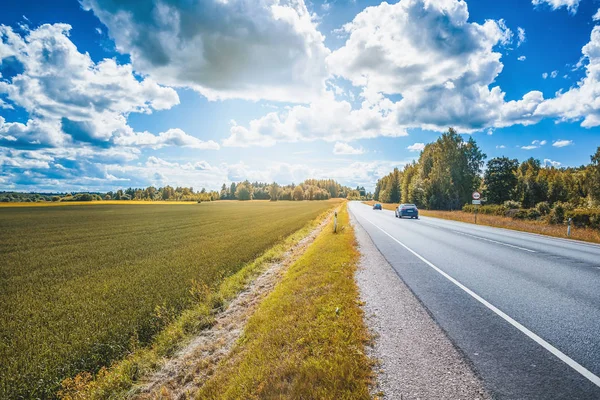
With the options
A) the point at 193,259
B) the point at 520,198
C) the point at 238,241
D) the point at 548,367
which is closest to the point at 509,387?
the point at 548,367

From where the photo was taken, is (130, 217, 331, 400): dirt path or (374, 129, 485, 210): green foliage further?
(374, 129, 485, 210): green foliage

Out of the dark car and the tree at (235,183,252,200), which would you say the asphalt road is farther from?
the tree at (235,183,252,200)

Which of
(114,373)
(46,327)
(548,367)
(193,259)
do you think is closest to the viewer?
(548,367)

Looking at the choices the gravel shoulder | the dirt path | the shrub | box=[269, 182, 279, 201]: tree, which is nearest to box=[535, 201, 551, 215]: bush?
the shrub

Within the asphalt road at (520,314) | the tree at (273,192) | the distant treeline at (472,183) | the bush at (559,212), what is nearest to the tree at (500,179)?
the distant treeline at (472,183)

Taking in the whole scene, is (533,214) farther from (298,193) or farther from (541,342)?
(298,193)

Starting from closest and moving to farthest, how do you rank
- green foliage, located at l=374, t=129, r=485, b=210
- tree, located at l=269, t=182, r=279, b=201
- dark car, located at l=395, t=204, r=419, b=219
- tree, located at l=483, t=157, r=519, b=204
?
1. dark car, located at l=395, t=204, r=419, b=219
2. green foliage, located at l=374, t=129, r=485, b=210
3. tree, located at l=483, t=157, r=519, b=204
4. tree, located at l=269, t=182, r=279, b=201

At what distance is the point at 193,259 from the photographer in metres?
13.1

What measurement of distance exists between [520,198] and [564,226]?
4953 centimetres

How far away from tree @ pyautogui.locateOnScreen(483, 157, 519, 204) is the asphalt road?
173 ft

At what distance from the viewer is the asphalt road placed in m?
3.07

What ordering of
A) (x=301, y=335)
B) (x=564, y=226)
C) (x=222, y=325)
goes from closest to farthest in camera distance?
1. (x=301, y=335)
2. (x=222, y=325)
3. (x=564, y=226)

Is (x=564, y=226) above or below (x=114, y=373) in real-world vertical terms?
above

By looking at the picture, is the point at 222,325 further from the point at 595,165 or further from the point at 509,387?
the point at 595,165
